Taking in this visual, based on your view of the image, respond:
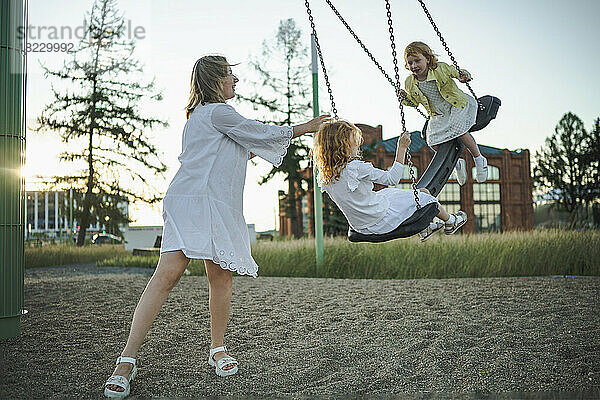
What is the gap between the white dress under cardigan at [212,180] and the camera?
283 cm

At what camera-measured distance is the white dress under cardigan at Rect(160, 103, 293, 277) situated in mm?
2826

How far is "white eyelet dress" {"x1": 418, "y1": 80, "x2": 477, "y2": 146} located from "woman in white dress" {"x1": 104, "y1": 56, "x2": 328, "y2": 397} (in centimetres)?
69

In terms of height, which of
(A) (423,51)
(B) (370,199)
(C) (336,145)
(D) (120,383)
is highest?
(A) (423,51)

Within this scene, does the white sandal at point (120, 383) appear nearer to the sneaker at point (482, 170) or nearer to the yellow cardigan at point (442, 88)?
the yellow cardigan at point (442, 88)

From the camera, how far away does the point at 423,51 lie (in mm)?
2982

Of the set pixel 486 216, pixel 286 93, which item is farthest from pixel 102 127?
pixel 486 216

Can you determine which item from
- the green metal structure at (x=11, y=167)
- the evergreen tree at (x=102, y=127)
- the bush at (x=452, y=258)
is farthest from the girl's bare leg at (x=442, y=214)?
the evergreen tree at (x=102, y=127)

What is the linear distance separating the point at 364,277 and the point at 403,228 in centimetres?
518

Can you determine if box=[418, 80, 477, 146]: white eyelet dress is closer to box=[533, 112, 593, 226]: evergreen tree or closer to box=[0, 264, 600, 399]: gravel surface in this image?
box=[0, 264, 600, 399]: gravel surface

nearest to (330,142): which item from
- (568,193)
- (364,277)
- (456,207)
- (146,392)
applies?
(146,392)

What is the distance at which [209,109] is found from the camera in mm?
2883

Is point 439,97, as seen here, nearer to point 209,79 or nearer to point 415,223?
point 415,223

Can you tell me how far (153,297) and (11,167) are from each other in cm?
255

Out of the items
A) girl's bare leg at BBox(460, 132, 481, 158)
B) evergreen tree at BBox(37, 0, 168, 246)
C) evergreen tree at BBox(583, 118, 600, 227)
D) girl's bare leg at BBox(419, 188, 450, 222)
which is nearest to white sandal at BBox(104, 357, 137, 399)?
girl's bare leg at BBox(419, 188, 450, 222)
